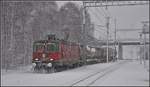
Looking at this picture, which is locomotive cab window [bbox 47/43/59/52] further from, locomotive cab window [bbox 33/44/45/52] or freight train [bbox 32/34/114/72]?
locomotive cab window [bbox 33/44/45/52]

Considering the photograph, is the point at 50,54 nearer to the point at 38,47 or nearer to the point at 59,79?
the point at 38,47

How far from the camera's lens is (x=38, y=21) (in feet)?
172

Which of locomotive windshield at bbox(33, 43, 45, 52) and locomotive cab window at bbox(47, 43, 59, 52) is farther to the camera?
locomotive cab window at bbox(47, 43, 59, 52)

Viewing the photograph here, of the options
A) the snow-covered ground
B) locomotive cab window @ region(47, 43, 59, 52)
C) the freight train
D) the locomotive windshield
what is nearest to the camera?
the snow-covered ground

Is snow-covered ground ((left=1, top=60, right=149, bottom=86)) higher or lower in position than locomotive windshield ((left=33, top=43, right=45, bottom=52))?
lower

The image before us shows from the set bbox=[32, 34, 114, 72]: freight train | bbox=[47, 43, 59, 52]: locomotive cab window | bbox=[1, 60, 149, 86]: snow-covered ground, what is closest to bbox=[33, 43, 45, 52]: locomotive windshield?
bbox=[32, 34, 114, 72]: freight train

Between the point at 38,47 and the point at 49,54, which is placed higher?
the point at 38,47

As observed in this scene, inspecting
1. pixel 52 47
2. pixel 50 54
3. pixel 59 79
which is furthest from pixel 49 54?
pixel 59 79

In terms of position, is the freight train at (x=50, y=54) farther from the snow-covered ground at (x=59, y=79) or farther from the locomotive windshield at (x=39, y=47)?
the snow-covered ground at (x=59, y=79)

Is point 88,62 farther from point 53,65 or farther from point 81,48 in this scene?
point 53,65

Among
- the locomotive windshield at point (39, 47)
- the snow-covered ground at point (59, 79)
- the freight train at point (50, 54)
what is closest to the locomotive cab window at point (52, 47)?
the freight train at point (50, 54)

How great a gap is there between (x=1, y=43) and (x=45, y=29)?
22.2m

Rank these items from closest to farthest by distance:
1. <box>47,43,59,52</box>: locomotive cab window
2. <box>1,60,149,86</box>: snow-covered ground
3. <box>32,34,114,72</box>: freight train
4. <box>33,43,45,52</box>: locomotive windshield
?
<box>1,60,149,86</box>: snow-covered ground → <box>32,34,114,72</box>: freight train → <box>33,43,45,52</box>: locomotive windshield → <box>47,43,59,52</box>: locomotive cab window

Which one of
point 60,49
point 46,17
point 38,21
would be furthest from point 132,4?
point 46,17
